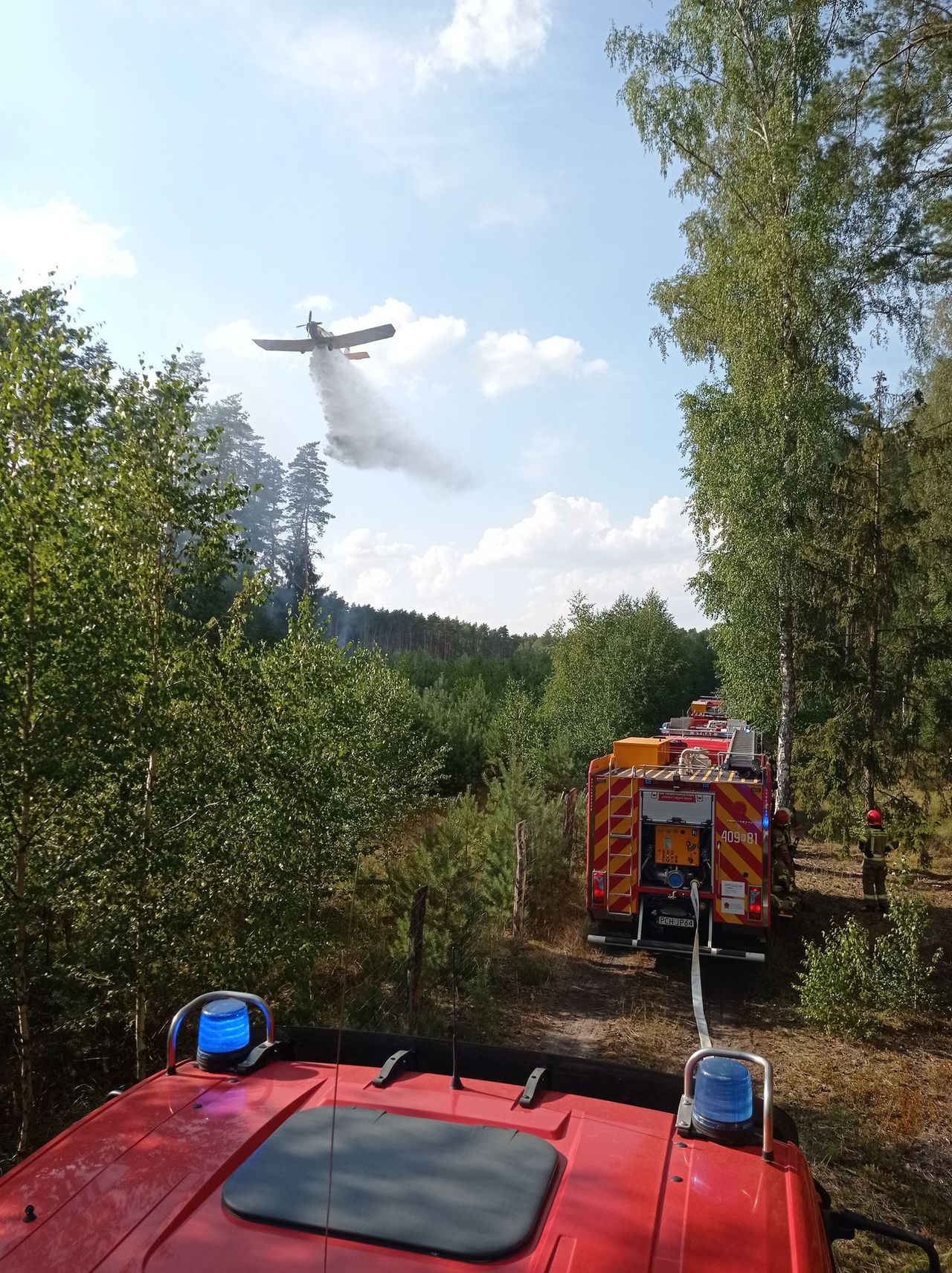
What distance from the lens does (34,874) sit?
5.42m

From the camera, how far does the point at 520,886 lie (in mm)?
11539

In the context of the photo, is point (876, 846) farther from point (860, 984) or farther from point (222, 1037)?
point (222, 1037)

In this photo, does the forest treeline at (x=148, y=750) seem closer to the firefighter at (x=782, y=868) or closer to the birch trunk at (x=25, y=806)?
the birch trunk at (x=25, y=806)

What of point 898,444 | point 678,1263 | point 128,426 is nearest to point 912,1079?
point 678,1263

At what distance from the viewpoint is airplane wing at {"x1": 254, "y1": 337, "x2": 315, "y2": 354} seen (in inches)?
181

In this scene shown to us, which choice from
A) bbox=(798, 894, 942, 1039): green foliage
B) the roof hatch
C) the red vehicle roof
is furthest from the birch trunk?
bbox=(798, 894, 942, 1039): green foliage

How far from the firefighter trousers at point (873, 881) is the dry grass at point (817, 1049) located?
0.51m

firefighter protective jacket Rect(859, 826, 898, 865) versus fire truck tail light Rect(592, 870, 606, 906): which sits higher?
firefighter protective jacket Rect(859, 826, 898, 865)

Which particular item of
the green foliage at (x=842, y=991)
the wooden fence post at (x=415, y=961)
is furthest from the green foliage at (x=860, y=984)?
the wooden fence post at (x=415, y=961)

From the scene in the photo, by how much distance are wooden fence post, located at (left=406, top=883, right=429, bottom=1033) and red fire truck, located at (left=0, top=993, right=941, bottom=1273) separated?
5.26 m

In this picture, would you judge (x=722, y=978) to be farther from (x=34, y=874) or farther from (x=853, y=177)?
(x=853, y=177)

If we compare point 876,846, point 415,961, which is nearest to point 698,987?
point 415,961

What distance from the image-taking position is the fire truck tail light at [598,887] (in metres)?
9.74

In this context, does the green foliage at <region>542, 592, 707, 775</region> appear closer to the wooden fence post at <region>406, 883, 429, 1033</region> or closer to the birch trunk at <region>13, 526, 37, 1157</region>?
the wooden fence post at <region>406, 883, 429, 1033</region>
